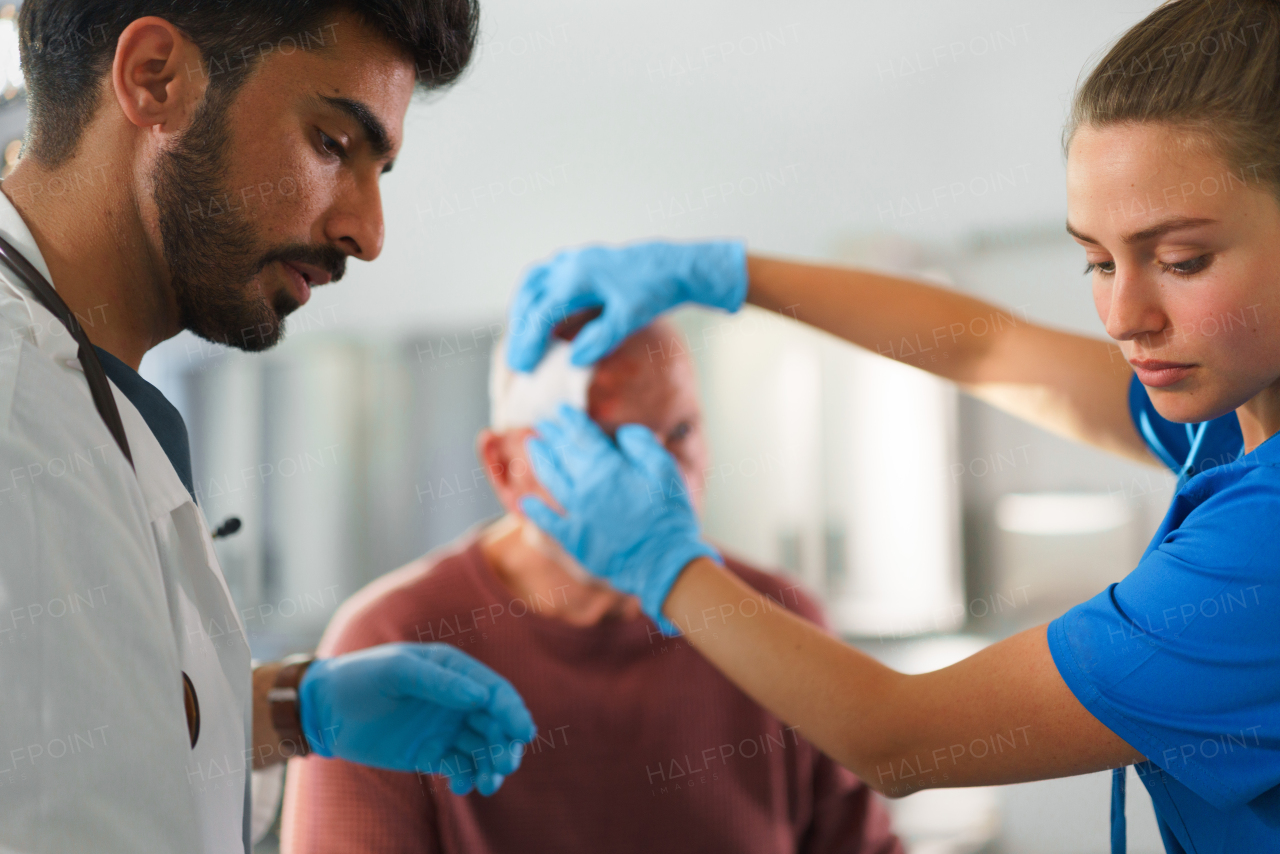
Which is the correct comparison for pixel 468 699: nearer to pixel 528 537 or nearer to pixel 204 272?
pixel 528 537

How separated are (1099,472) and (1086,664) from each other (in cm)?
84

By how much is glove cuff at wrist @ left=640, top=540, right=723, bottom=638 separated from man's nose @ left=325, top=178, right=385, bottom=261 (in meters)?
0.48

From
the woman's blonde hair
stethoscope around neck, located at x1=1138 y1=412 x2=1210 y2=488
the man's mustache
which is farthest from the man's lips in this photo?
stethoscope around neck, located at x1=1138 y1=412 x2=1210 y2=488

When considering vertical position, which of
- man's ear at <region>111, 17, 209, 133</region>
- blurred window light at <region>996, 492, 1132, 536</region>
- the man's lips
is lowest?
blurred window light at <region>996, 492, 1132, 536</region>

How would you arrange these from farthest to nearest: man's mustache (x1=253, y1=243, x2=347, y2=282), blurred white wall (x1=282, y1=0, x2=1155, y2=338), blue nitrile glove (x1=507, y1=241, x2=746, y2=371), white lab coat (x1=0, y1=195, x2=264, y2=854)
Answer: blurred white wall (x1=282, y1=0, x2=1155, y2=338)
blue nitrile glove (x1=507, y1=241, x2=746, y2=371)
man's mustache (x1=253, y1=243, x2=347, y2=282)
white lab coat (x1=0, y1=195, x2=264, y2=854)

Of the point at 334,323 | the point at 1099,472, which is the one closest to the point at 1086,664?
the point at 1099,472

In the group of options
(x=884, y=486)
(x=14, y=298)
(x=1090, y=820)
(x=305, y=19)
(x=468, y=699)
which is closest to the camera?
(x=14, y=298)

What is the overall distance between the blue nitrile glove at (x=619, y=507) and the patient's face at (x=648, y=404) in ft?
0.23

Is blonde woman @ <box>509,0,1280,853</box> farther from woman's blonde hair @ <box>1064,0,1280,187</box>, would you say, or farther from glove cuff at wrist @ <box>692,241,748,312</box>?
glove cuff at wrist @ <box>692,241,748,312</box>

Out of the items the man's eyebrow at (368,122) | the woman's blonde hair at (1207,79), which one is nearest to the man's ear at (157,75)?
the man's eyebrow at (368,122)

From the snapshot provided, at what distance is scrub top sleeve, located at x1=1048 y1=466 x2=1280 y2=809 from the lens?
0.63m

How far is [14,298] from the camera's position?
66cm

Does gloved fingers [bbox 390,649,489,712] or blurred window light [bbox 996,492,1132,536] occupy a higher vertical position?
blurred window light [bbox 996,492,1132,536]

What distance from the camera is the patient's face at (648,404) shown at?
1.29m
